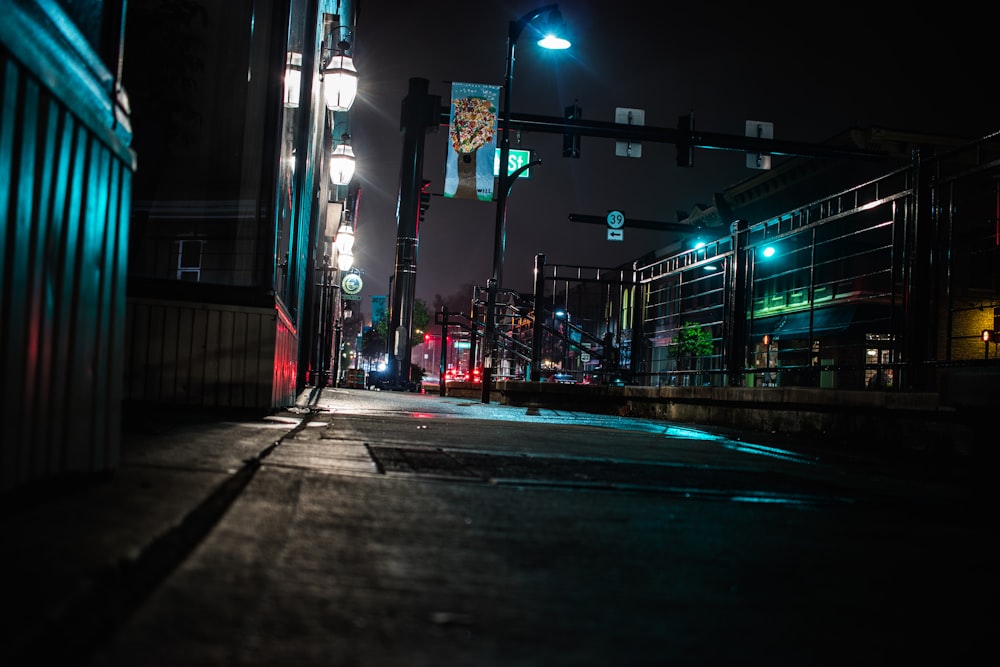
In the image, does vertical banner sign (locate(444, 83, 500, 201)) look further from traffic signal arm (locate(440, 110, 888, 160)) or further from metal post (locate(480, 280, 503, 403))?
metal post (locate(480, 280, 503, 403))

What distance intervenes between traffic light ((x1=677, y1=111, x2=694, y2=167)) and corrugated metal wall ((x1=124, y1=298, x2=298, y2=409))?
926 inches

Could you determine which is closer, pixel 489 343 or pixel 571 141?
pixel 489 343

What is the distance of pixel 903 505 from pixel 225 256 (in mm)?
6096

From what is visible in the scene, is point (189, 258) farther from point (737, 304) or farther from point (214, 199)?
point (737, 304)

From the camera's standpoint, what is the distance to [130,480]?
101 inches

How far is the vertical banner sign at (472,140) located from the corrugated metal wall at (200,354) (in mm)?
18933

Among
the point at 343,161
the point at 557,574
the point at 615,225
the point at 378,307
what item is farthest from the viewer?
the point at 378,307

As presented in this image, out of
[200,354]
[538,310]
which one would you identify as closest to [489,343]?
[538,310]

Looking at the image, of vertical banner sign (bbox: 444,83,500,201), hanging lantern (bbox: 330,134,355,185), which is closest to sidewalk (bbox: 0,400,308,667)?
hanging lantern (bbox: 330,134,355,185)

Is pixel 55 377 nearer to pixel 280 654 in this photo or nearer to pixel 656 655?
pixel 280 654

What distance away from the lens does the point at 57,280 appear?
89.4 inches

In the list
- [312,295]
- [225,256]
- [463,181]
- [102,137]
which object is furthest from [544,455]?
[463,181]

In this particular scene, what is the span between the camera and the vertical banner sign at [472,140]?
24531mm

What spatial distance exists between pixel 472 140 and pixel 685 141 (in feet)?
26.0
